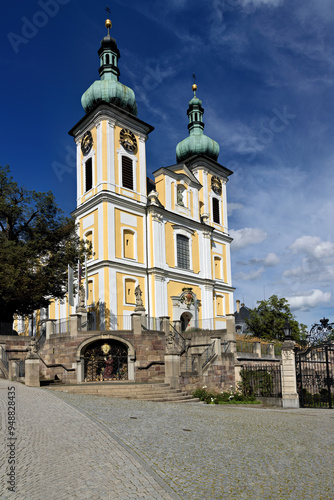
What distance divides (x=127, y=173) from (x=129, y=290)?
8.80m

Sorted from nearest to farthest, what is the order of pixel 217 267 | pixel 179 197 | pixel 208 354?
1. pixel 208 354
2. pixel 179 197
3. pixel 217 267

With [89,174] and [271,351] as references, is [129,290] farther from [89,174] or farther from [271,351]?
[271,351]

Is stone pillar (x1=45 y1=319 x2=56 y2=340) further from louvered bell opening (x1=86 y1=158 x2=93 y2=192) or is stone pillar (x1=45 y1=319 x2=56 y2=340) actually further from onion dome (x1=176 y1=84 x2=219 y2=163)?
onion dome (x1=176 y1=84 x2=219 y2=163)

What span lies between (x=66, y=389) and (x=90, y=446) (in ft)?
31.8

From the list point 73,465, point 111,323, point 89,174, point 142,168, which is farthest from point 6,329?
point 73,465

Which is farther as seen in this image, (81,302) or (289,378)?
(81,302)

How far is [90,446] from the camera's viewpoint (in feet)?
26.1

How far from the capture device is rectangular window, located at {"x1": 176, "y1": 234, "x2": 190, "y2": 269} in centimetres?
3712

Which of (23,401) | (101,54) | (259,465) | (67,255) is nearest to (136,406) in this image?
(23,401)

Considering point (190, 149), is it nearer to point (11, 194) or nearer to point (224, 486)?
point (11, 194)

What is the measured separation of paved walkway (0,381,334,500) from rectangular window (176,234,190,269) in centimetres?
2469

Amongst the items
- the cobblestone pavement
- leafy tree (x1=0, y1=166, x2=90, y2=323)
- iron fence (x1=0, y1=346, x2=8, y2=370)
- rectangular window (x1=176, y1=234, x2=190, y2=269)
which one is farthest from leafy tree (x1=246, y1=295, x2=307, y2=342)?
the cobblestone pavement

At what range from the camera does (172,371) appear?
1883cm

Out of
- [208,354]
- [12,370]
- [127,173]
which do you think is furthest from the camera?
[127,173]
